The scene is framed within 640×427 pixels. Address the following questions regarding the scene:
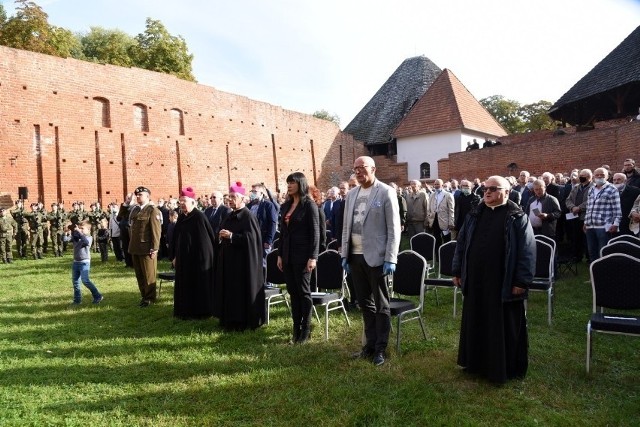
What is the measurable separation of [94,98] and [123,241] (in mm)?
12878

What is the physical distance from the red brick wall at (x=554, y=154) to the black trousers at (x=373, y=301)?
53.9 feet

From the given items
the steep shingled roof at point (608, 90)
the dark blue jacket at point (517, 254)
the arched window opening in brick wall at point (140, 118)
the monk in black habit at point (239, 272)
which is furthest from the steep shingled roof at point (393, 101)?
the dark blue jacket at point (517, 254)

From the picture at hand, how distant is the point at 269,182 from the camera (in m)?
31.8

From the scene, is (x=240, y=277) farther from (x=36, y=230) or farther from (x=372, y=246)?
(x=36, y=230)

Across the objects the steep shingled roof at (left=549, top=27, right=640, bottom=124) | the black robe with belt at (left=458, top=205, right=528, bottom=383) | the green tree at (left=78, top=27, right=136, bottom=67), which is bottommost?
the black robe with belt at (left=458, top=205, right=528, bottom=383)

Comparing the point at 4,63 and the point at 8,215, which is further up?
the point at 4,63

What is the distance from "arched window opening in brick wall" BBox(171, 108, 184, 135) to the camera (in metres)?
26.6

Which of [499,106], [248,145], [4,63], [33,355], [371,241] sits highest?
[499,106]

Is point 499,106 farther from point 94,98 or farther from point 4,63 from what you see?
point 4,63

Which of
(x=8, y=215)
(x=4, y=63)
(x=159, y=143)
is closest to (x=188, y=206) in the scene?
(x=8, y=215)

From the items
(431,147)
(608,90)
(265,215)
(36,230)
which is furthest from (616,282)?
(431,147)

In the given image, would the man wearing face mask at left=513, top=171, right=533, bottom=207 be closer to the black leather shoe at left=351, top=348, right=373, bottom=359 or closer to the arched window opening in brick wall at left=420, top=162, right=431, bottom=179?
the black leather shoe at left=351, top=348, right=373, bottom=359

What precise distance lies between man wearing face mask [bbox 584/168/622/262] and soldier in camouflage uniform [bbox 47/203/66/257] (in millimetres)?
16184

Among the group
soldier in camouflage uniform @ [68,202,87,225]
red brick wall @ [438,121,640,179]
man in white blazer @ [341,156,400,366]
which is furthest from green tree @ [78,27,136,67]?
man in white blazer @ [341,156,400,366]
